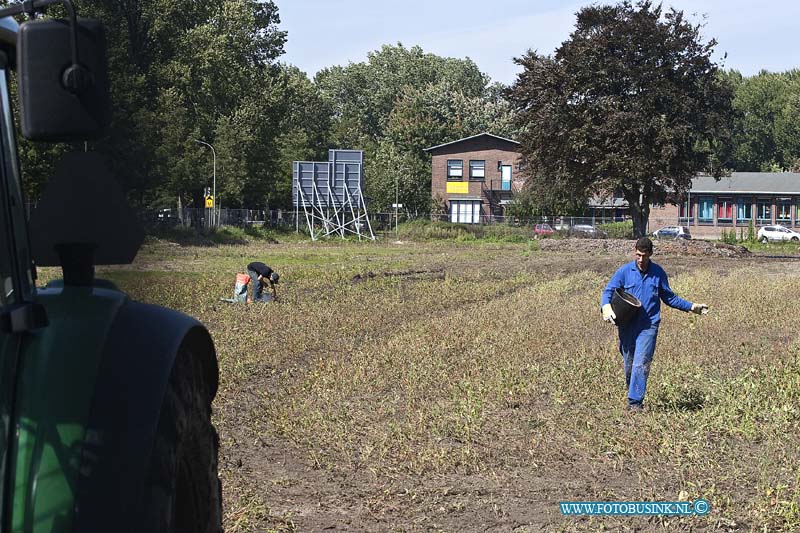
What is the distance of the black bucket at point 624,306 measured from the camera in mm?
10031

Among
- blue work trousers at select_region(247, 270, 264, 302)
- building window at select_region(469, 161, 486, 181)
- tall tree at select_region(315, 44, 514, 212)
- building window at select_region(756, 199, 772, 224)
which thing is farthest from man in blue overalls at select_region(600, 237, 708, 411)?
building window at select_region(756, 199, 772, 224)

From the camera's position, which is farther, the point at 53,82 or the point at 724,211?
the point at 724,211

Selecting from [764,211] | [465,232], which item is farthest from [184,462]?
[764,211]

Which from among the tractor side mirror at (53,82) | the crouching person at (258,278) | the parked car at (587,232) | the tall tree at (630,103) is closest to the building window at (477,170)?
the parked car at (587,232)

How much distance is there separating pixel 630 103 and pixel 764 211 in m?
37.8

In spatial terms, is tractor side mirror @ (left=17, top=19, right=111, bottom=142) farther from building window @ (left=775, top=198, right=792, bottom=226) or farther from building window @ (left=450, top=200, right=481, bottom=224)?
building window @ (left=775, top=198, right=792, bottom=226)

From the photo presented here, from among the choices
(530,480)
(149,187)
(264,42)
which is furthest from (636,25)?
(149,187)

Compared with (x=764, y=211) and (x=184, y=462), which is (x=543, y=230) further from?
(x=184, y=462)

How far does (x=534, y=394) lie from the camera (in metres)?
10.8

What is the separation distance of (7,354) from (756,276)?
2916cm

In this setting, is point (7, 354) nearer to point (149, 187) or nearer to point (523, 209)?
point (149, 187)

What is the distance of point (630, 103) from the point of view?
46781mm

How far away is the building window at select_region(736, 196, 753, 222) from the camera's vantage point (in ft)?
262

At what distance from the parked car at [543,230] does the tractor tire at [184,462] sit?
2260 inches
